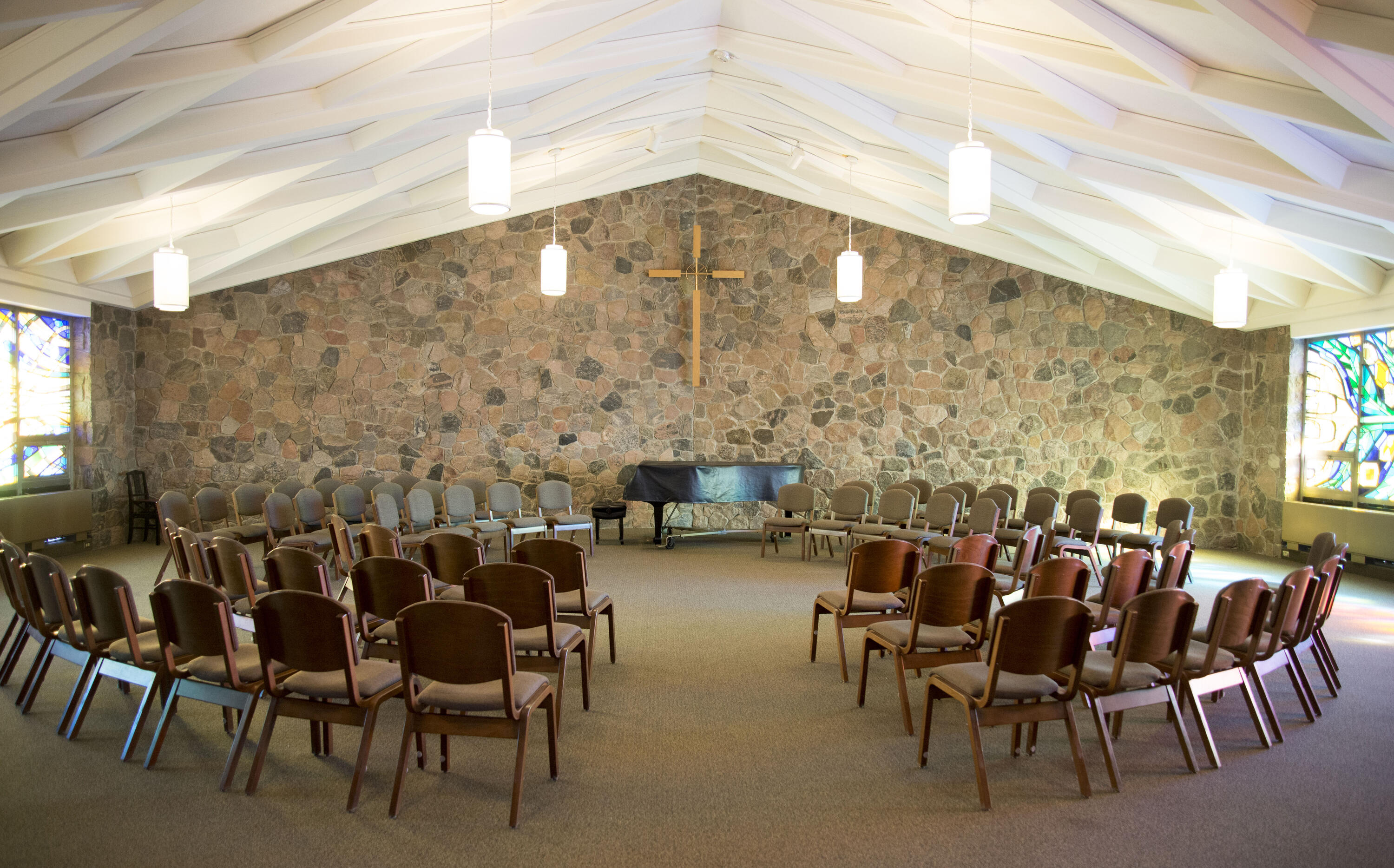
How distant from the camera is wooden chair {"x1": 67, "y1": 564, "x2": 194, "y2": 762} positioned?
3.64 meters

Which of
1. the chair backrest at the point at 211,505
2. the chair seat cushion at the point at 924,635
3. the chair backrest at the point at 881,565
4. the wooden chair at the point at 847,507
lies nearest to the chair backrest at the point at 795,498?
the wooden chair at the point at 847,507

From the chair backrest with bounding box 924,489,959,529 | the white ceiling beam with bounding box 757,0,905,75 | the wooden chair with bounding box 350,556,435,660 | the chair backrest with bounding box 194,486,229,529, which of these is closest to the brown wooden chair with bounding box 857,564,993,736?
the wooden chair with bounding box 350,556,435,660

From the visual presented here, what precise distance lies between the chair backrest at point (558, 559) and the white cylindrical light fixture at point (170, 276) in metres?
3.96

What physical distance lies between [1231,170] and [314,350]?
945 centimetres

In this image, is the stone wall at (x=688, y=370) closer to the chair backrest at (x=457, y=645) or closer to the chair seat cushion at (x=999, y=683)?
the chair seat cushion at (x=999, y=683)

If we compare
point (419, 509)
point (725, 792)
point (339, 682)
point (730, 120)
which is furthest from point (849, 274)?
point (339, 682)

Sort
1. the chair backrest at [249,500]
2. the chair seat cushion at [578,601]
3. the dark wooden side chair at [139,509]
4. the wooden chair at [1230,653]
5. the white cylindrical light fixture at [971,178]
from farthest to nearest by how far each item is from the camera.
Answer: the dark wooden side chair at [139,509], the chair backrest at [249,500], the chair seat cushion at [578,601], the white cylindrical light fixture at [971,178], the wooden chair at [1230,653]

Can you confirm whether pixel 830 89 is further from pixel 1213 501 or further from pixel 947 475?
pixel 1213 501

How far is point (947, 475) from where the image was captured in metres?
11.0

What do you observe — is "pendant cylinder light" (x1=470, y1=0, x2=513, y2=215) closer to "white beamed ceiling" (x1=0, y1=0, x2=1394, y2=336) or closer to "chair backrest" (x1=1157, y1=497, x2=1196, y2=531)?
"white beamed ceiling" (x1=0, y1=0, x2=1394, y2=336)

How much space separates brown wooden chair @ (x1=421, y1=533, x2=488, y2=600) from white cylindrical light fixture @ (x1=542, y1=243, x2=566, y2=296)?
4.01 metres

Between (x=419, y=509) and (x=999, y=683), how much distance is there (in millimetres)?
6112

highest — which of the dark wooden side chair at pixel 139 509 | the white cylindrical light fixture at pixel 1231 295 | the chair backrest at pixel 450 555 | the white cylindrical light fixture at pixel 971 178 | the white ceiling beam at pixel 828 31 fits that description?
the white ceiling beam at pixel 828 31

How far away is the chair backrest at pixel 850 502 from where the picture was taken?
9.37 metres
